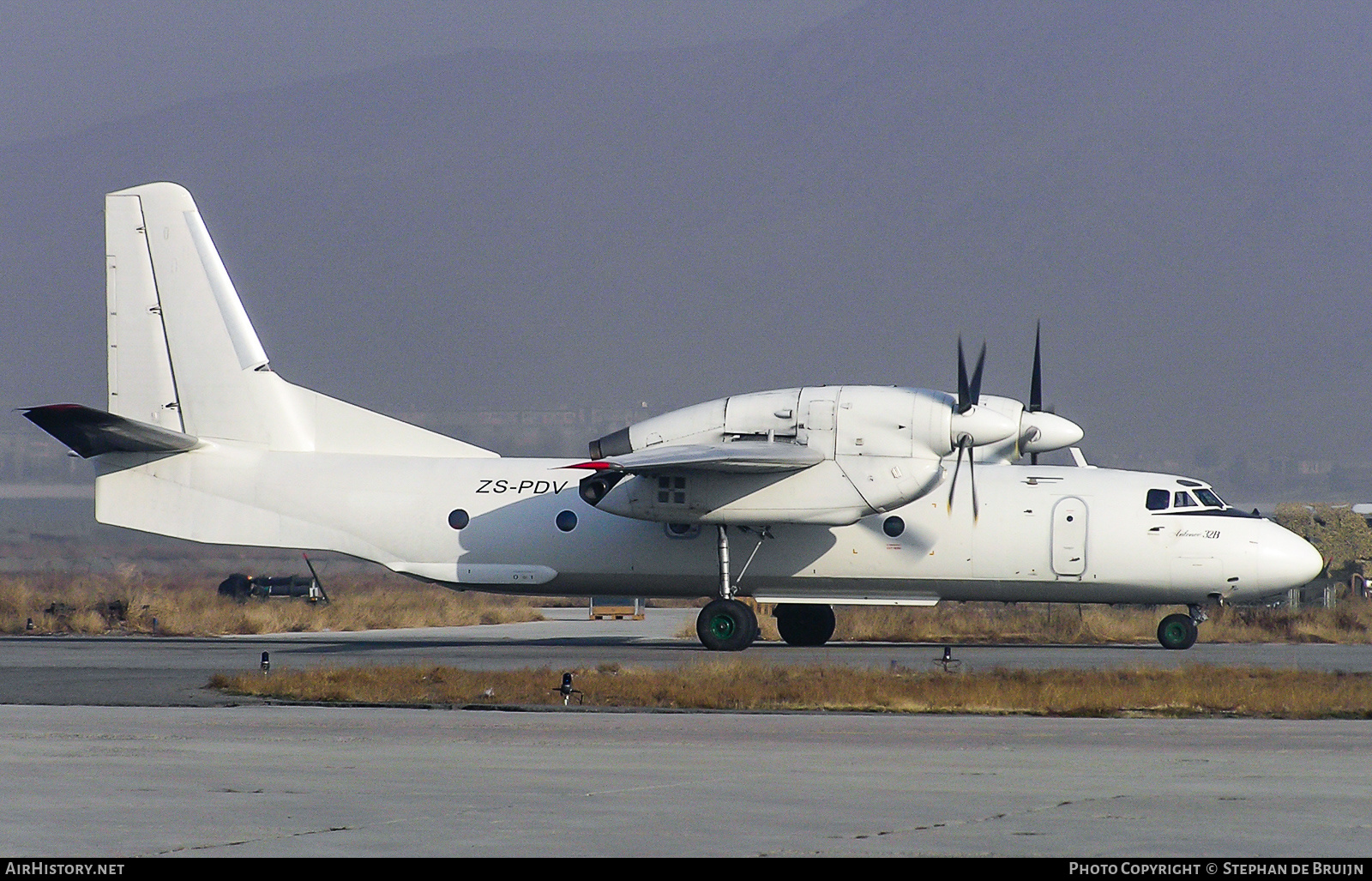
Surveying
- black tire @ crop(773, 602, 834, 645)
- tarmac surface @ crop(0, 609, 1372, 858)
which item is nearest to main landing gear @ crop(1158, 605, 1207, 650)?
black tire @ crop(773, 602, 834, 645)

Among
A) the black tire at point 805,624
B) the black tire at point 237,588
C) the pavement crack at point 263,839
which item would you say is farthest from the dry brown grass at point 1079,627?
the pavement crack at point 263,839

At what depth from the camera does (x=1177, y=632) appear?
29.0m

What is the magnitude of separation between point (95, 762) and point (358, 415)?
1970 cm

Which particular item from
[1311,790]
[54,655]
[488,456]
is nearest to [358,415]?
[488,456]

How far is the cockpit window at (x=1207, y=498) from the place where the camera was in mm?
29125

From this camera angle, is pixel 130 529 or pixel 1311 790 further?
pixel 130 529

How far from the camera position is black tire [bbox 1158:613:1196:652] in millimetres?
28964

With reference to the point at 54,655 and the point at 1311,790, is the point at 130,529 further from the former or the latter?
the point at 1311,790

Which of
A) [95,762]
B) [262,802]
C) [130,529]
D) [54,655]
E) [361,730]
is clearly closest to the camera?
[262,802]

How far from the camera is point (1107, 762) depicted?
12.5 m

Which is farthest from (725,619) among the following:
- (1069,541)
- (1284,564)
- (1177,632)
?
(1284,564)

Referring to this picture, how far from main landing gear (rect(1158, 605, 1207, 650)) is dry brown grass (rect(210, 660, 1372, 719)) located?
7407 millimetres

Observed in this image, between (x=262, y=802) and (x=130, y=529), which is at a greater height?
(x=130, y=529)
